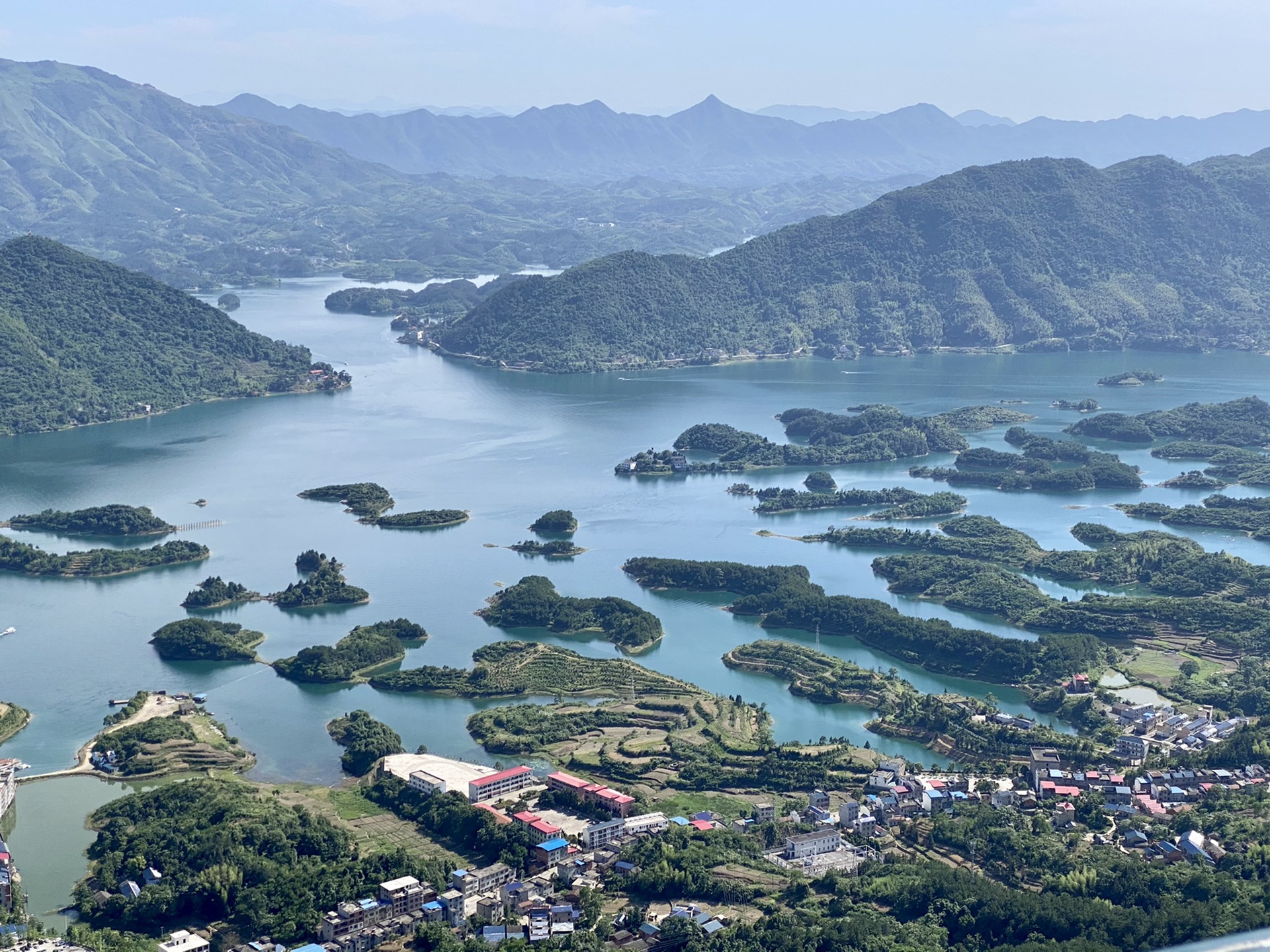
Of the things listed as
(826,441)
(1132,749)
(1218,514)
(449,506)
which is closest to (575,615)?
(449,506)

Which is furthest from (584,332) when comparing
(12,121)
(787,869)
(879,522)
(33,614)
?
(12,121)

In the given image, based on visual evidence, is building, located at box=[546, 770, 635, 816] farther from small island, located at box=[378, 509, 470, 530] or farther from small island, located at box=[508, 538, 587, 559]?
small island, located at box=[378, 509, 470, 530]

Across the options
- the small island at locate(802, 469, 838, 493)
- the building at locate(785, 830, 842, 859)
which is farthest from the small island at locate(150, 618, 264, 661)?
the small island at locate(802, 469, 838, 493)

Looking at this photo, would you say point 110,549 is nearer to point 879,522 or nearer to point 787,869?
point 879,522

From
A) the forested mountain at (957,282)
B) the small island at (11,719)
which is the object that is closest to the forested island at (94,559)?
the small island at (11,719)

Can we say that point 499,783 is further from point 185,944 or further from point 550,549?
point 550,549
